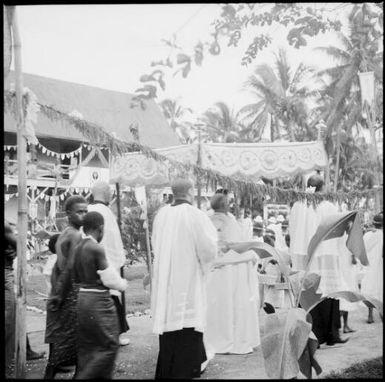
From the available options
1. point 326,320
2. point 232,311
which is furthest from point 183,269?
point 326,320

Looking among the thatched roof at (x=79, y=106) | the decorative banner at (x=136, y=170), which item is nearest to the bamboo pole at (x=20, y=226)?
the thatched roof at (x=79, y=106)

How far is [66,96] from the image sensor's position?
505 cm

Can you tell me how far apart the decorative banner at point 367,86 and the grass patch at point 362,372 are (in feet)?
7.56

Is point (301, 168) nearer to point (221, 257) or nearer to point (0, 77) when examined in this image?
point (221, 257)

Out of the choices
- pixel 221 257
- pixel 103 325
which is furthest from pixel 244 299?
pixel 103 325

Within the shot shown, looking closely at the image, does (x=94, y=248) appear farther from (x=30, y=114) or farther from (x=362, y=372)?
(x=362, y=372)

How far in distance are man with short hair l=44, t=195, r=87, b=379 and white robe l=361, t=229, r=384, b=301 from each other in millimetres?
2493

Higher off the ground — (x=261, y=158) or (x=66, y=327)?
(x=261, y=158)

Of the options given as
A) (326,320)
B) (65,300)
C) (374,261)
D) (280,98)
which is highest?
(280,98)

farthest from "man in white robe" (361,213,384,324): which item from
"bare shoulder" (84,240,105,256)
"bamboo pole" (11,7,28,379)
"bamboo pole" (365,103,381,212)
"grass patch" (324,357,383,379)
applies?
"bamboo pole" (11,7,28,379)

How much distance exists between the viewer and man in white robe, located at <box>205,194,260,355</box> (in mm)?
5148

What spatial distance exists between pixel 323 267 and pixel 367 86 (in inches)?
77.0

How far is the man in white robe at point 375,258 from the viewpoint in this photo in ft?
14.4

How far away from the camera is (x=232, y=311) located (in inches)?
206
